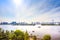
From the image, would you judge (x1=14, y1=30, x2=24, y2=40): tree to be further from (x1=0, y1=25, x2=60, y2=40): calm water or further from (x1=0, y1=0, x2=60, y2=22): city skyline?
(x1=0, y1=0, x2=60, y2=22): city skyline

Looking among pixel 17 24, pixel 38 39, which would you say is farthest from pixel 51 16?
pixel 17 24

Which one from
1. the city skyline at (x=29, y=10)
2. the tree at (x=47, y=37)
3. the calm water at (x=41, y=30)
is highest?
the city skyline at (x=29, y=10)

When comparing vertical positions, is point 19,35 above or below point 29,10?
below

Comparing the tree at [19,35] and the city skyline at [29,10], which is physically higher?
the city skyline at [29,10]

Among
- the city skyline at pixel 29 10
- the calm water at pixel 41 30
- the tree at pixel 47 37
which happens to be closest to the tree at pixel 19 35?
the calm water at pixel 41 30

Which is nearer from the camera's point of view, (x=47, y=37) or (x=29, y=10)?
(x=47, y=37)

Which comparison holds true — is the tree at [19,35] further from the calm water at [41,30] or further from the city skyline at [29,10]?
the city skyline at [29,10]

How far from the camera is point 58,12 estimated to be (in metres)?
1.91

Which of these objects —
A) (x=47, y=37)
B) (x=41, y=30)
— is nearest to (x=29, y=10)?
(x=41, y=30)

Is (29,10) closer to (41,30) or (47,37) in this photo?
(41,30)

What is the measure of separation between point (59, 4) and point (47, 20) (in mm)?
311

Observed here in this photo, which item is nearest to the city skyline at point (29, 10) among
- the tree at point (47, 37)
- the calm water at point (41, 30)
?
the calm water at point (41, 30)

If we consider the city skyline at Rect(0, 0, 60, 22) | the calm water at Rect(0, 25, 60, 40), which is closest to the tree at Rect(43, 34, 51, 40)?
the calm water at Rect(0, 25, 60, 40)

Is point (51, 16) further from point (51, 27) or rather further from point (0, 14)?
point (0, 14)
